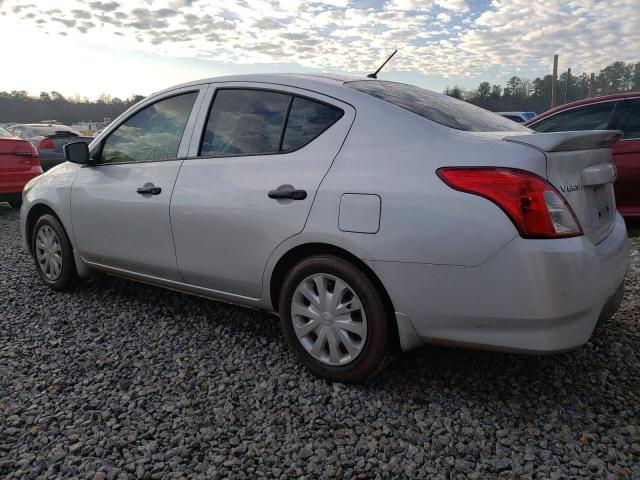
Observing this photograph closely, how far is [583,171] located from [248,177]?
1.69m

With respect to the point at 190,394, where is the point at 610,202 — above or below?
above

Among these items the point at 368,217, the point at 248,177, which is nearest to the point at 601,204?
the point at 368,217

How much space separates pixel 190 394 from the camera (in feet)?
8.87

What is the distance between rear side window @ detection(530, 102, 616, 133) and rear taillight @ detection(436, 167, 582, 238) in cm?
444

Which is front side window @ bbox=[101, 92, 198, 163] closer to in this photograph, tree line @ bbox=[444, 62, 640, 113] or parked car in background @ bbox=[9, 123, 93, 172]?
parked car in background @ bbox=[9, 123, 93, 172]

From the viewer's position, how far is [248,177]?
2.92 metres

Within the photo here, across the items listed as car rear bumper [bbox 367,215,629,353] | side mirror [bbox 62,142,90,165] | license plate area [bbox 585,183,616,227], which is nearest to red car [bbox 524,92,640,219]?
license plate area [bbox 585,183,616,227]

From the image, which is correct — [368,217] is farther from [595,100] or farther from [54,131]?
[54,131]

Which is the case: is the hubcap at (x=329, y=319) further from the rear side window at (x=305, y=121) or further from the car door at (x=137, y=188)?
the car door at (x=137, y=188)

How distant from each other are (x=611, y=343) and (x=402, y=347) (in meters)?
1.45

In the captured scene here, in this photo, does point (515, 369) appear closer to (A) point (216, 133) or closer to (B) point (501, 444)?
(B) point (501, 444)

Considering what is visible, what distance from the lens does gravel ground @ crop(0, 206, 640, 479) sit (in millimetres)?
2137

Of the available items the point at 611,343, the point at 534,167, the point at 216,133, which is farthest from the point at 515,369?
the point at 216,133

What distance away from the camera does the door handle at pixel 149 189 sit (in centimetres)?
337
